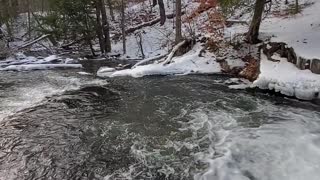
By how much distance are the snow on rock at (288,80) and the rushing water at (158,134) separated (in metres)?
0.34

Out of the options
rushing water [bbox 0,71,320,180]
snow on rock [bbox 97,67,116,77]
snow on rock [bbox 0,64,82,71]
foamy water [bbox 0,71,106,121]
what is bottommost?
rushing water [bbox 0,71,320,180]

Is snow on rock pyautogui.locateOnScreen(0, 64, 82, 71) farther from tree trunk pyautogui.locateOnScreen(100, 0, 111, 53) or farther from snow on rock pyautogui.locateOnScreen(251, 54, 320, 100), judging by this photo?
snow on rock pyautogui.locateOnScreen(251, 54, 320, 100)

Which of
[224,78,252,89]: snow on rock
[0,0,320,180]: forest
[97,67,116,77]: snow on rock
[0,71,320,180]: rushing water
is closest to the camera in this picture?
[0,71,320,180]: rushing water

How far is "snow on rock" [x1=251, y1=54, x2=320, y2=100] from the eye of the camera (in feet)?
32.0

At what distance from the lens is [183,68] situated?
48.0 ft

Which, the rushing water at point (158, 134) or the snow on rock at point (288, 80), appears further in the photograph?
the snow on rock at point (288, 80)

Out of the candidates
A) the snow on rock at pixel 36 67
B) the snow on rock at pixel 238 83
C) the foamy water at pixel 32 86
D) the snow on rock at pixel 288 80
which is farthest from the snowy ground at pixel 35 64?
the snow on rock at pixel 288 80

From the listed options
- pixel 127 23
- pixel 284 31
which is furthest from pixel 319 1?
pixel 127 23

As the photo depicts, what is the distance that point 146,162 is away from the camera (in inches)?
257

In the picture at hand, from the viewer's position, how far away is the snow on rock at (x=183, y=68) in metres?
14.4

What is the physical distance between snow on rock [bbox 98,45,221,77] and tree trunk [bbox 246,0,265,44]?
5.54 feet

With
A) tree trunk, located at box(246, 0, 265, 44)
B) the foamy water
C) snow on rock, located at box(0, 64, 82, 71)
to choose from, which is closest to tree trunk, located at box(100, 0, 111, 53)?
snow on rock, located at box(0, 64, 82, 71)

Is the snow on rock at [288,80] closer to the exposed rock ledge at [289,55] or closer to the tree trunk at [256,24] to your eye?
the exposed rock ledge at [289,55]

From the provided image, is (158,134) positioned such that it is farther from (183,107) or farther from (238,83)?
(238,83)
